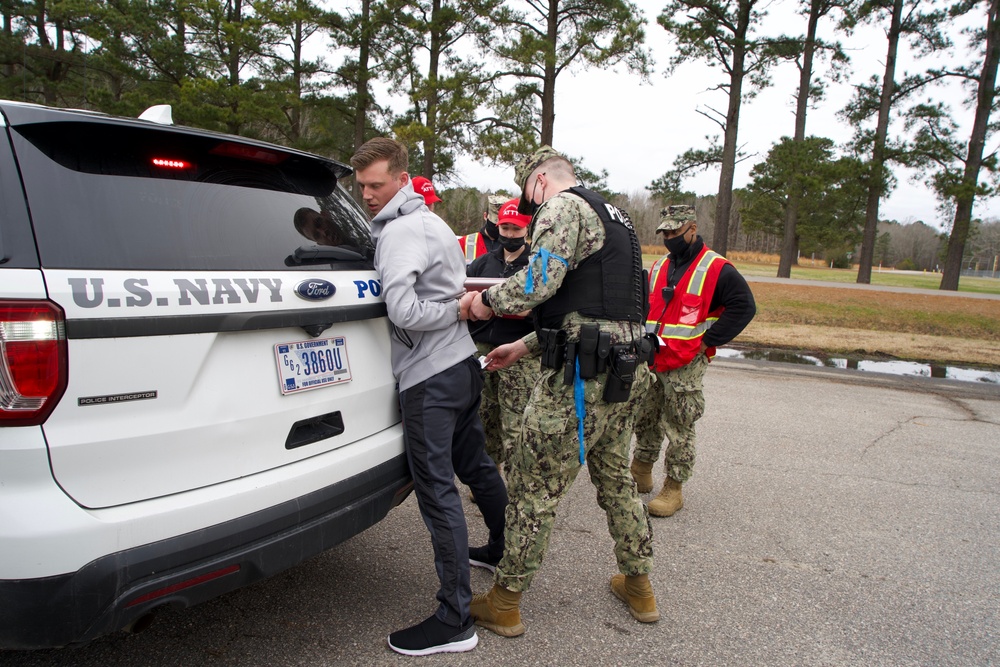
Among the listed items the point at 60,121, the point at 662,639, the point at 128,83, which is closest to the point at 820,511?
the point at 662,639

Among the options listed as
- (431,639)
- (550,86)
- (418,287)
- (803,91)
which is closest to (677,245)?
(418,287)

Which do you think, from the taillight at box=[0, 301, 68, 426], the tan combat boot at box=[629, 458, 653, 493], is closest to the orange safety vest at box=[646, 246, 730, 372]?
the tan combat boot at box=[629, 458, 653, 493]

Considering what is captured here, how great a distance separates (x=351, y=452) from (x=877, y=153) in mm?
28792

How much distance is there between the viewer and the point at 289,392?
6.63ft

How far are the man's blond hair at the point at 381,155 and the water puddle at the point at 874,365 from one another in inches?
309

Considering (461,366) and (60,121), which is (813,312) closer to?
(461,366)

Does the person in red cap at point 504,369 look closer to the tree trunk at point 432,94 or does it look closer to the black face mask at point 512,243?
the black face mask at point 512,243

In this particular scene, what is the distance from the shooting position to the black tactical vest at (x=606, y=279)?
8.17 feet

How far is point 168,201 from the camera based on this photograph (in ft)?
6.21

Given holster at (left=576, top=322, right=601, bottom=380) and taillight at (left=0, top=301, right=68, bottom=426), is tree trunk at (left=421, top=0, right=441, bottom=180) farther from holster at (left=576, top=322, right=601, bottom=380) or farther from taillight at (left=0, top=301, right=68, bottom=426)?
taillight at (left=0, top=301, right=68, bottom=426)

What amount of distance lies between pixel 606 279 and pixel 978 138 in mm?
29250

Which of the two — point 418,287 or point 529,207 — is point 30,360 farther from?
point 529,207

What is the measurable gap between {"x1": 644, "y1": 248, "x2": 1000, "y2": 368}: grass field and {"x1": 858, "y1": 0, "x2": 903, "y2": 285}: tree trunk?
307 inches

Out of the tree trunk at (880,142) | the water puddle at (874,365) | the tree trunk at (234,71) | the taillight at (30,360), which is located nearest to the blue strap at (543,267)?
the taillight at (30,360)
